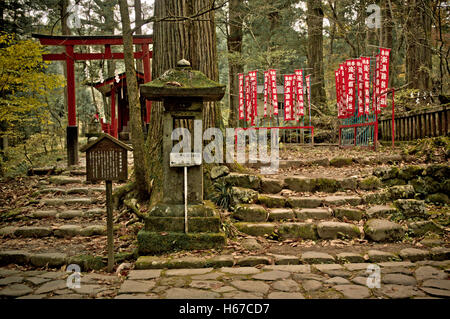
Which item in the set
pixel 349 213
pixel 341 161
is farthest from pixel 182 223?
pixel 341 161

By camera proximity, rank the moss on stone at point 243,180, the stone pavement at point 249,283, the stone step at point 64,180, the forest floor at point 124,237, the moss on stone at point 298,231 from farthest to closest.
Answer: the stone step at point 64,180
the moss on stone at point 243,180
the moss on stone at point 298,231
the forest floor at point 124,237
the stone pavement at point 249,283

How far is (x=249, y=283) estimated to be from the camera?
357 centimetres

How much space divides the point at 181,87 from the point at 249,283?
2.94m

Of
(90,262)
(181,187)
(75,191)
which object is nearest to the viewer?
(90,262)

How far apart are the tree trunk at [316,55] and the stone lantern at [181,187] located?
11.5 meters

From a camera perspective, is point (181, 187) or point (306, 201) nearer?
point (181, 187)

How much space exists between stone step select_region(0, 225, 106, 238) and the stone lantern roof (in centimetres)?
292

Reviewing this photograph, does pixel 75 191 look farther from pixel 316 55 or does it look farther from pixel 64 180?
pixel 316 55

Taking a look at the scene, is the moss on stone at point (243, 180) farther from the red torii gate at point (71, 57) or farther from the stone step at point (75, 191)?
the red torii gate at point (71, 57)

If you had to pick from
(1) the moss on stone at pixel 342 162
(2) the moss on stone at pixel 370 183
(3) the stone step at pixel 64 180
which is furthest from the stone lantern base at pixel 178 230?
(3) the stone step at pixel 64 180

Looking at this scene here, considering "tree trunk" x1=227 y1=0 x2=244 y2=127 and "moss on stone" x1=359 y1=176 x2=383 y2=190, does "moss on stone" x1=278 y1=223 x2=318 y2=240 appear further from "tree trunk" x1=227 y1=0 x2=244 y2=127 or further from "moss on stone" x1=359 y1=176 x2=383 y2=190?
"tree trunk" x1=227 y1=0 x2=244 y2=127

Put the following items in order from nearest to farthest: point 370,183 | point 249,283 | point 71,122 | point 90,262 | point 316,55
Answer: point 249,283 → point 90,262 → point 370,183 → point 71,122 → point 316,55

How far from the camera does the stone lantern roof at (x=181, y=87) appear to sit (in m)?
4.45
